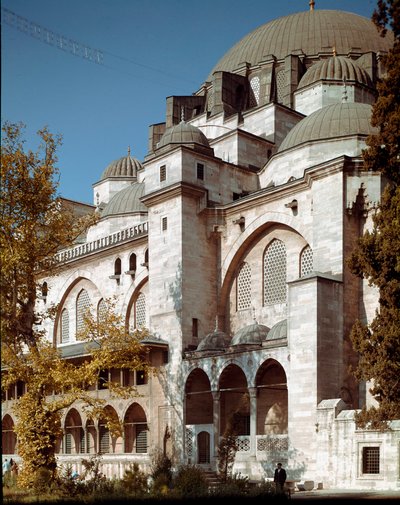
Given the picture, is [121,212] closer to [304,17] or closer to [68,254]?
[68,254]

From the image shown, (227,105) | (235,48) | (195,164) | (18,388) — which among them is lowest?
(18,388)

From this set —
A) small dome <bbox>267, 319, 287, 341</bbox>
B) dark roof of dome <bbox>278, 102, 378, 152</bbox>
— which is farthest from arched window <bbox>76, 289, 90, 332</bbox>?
small dome <bbox>267, 319, 287, 341</bbox>

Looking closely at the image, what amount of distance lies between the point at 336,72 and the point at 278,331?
14280 millimetres

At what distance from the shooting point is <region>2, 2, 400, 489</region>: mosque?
2230 centimetres

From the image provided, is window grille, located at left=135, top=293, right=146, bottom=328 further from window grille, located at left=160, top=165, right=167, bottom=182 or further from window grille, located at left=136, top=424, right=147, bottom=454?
window grille, located at left=160, top=165, right=167, bottom=182

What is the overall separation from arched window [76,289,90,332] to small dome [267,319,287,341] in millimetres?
13274

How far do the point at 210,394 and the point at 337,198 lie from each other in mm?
8592

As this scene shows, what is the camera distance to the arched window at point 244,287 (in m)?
27.8

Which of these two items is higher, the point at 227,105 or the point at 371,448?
the point at 227,105

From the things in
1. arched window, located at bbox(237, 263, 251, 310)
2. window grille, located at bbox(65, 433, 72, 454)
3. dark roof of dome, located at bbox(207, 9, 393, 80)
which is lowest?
window grille, located at bbox(65, 433, 72, 454)

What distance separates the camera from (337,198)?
2348 cm

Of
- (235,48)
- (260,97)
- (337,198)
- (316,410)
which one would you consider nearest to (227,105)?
(260,97)

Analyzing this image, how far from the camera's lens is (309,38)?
128 ft

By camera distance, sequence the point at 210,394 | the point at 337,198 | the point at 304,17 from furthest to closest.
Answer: the point at 304,17 → the point at 210,394 → the point at 337,198
